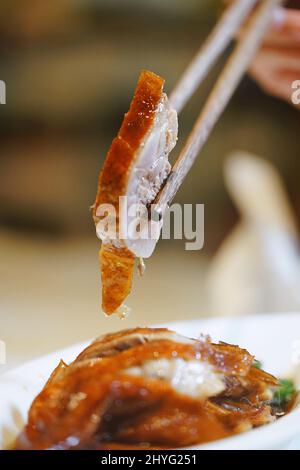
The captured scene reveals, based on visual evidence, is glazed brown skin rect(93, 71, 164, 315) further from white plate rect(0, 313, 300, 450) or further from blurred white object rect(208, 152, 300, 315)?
blurred white object rect(208, 152, 300, 315)

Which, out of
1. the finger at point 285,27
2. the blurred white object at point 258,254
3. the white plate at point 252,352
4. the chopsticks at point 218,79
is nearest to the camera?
the white plate at point 252,352

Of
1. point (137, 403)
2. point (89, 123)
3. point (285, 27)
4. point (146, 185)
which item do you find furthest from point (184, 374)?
point (89, 123)

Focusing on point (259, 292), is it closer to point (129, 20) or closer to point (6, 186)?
point (129, 20)

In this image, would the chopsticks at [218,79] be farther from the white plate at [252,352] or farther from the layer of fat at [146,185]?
the white plate at [252,352]

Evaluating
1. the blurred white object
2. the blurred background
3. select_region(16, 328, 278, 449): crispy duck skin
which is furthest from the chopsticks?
the blurred background

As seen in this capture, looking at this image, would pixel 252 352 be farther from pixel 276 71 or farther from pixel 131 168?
pixel 276 71

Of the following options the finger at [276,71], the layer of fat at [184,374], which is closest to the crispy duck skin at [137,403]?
the layer of fat at [184,374]

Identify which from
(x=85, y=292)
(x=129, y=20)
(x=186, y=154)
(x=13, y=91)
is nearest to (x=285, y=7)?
(x=186, y=154)
